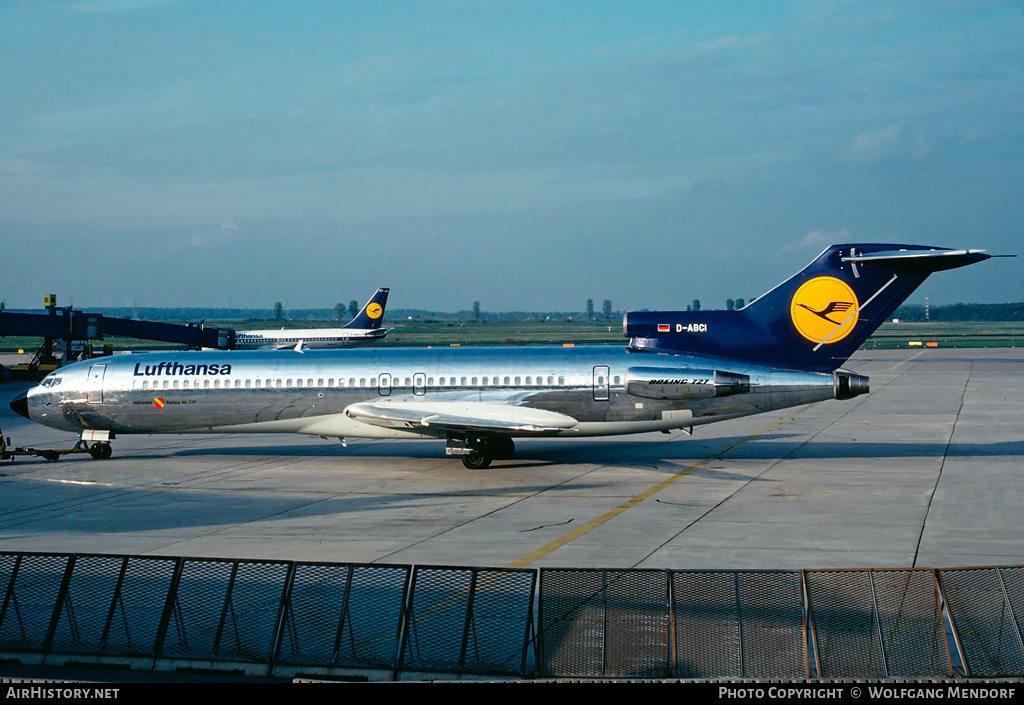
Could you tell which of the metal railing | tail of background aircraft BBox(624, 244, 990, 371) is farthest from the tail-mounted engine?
the metal railing

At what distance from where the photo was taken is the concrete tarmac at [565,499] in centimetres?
1753

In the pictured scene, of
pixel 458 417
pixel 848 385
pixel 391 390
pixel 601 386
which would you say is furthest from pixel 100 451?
pixel 848 385

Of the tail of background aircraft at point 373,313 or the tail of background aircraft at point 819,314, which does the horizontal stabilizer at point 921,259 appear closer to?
the tail of background aircraft at point 819,314

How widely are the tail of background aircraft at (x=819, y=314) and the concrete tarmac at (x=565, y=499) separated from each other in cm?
326

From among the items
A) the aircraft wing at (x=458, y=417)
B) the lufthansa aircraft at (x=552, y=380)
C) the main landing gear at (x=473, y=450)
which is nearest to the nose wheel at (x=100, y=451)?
the lufthansa aircraft at (x=552, y=380)

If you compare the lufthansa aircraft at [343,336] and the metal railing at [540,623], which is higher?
the lufthansa aircraft at [343,336]

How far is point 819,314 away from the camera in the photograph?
87.4 feet

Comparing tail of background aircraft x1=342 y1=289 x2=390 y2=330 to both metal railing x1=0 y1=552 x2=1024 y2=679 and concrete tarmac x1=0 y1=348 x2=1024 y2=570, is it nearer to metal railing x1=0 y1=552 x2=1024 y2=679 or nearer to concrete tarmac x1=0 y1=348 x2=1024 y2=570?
concrete tarmac x1=0 y1=348 x2=1024 y2=570

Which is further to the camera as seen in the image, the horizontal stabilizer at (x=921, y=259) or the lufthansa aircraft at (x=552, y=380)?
the lufthansa aircraft at (x=552, y=380)

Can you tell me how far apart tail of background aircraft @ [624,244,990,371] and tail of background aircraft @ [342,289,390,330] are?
67.4 metres

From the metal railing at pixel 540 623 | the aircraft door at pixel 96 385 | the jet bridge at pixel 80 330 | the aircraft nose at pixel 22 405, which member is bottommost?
the metal railing at pixel 540 623

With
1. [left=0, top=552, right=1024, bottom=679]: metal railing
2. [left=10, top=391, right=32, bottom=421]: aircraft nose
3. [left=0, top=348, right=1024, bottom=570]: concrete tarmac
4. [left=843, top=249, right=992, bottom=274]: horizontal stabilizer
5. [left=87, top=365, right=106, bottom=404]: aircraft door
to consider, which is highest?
[left=843, top=249, right=992, bottom=274]: horizontal stabilizer

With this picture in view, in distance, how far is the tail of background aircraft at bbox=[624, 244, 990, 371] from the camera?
26.1m

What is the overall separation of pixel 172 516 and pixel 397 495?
5.26 metres
